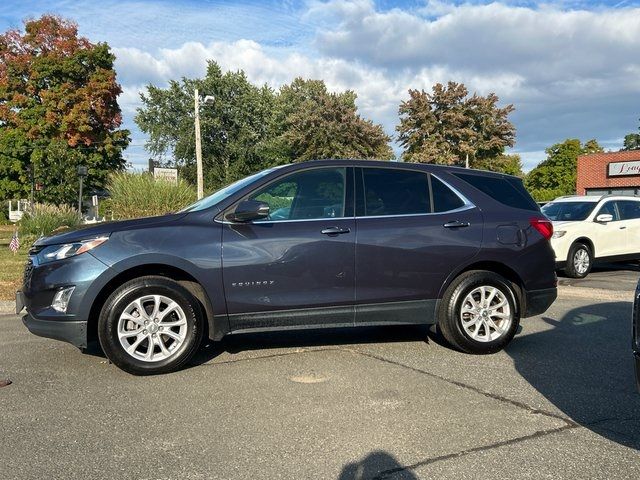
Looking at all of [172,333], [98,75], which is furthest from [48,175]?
[172,333]

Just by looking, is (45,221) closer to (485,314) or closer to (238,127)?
(485,314)

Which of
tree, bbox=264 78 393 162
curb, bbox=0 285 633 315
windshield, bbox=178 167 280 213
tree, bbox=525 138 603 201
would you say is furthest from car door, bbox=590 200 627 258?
tree, bbox=525 138 603 201

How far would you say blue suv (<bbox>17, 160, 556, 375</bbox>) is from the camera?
4.80 metres

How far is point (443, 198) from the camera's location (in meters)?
5.69

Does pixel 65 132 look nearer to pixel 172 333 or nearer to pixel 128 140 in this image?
pixel 128 140

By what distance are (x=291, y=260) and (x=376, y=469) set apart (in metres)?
2.21

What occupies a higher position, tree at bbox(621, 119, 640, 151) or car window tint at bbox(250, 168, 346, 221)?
tree at bbox(621, 119, 640, 151)

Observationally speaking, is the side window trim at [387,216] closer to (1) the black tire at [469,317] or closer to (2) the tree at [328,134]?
(1) the black tire at [469,317]

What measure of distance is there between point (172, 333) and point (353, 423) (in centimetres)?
183

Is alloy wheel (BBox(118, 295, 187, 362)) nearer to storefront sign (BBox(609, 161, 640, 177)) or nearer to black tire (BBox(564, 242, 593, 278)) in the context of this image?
black tire (BBox(564, 242, 593, 278))

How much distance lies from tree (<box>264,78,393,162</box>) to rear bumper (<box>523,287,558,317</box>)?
129ft

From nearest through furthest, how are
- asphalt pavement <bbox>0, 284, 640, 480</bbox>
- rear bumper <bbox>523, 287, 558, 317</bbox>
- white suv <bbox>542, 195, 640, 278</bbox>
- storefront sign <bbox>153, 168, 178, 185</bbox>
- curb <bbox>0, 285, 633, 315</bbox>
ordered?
asphalt pavement <bbox>0, 284, 640, 480</bbox>, rear bumper <bbox>523, 287, 558, 317</bbox>, curb <bbox>0, 285, 633, 315</bbox>, white suv <bbox>542, 195, 640, 278</bbox>, storefront sign <bbox>153, 168, 178, 185</bbox>

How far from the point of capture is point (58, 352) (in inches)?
225

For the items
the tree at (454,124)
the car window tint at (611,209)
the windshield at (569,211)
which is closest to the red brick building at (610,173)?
the tree at (454,124)
